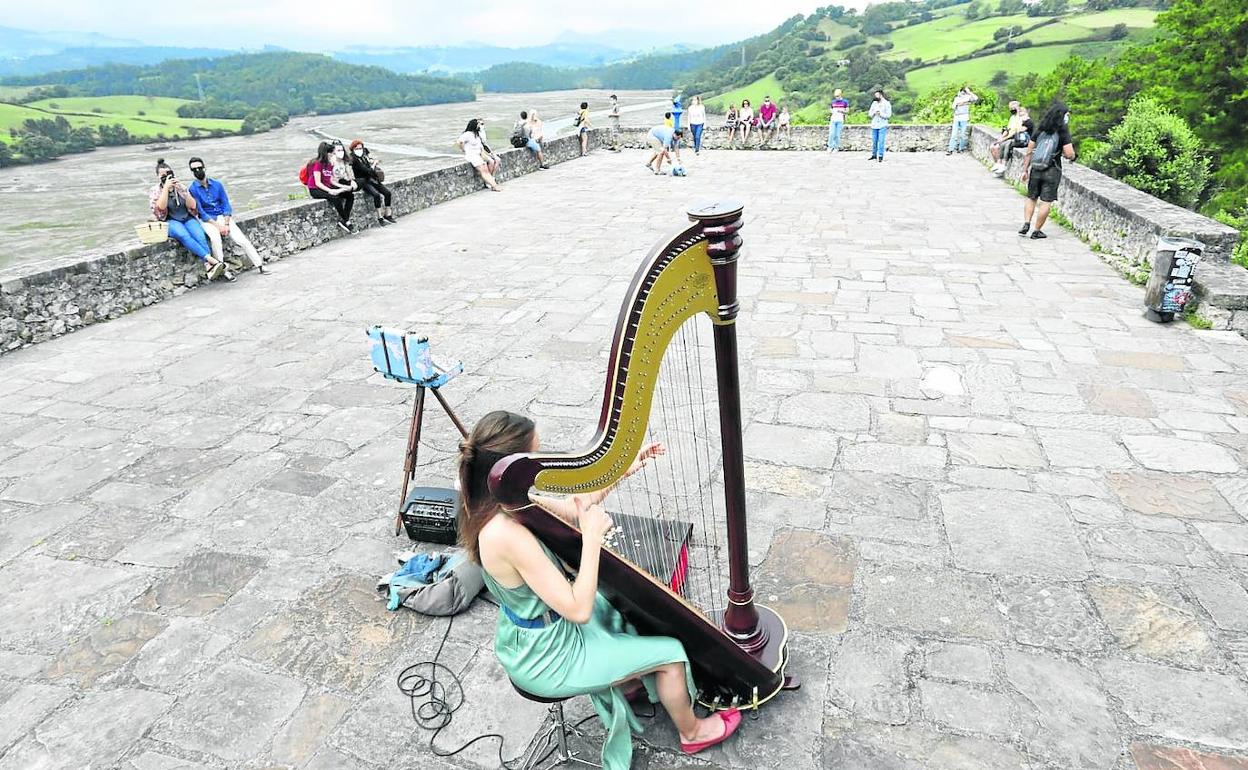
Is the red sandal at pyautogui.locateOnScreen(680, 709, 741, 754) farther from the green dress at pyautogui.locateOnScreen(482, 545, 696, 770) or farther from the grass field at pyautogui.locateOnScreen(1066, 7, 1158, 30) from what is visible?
the grass field at pyautogui.locateOnScreen(1066, 7, 1158, 30)

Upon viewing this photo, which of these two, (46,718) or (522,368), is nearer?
(46,718)

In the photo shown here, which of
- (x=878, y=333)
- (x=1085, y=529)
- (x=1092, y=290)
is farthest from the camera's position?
(x=1092, y=290)

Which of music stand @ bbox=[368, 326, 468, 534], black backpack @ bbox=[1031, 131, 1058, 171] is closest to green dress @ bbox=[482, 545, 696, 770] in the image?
music stand @ bbox=[368, 326, 468, 534]

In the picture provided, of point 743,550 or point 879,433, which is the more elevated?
point 743,550

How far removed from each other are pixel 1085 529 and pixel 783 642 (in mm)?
1740

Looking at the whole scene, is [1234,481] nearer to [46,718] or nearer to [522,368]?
[522,368]

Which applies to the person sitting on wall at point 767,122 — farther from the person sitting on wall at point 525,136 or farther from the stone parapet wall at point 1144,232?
the stone parapet wall at point 1144,232

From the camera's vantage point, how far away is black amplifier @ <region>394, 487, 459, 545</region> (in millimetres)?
3342

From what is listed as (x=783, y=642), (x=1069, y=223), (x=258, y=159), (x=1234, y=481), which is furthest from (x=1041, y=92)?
(x=258, y=159)

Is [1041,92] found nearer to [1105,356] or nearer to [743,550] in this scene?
[1105,356]

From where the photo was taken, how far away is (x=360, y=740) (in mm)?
2393

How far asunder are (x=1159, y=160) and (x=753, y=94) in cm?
5654

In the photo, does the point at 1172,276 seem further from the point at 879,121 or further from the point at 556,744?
the point at 879,121

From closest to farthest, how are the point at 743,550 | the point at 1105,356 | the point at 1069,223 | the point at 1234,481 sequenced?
the point at 743,550, the point at 1234,481, the point at 1105,356, the point at 1069,223
